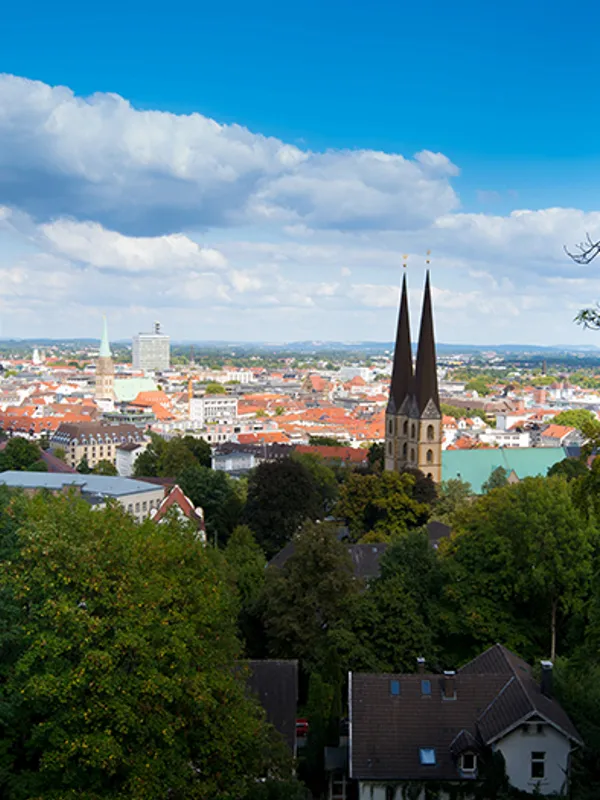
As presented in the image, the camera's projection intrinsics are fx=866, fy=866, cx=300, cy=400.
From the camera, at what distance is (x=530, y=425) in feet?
445

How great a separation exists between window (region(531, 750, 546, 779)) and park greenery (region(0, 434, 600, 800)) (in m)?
0.71

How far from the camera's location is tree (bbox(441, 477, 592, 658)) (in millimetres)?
23859

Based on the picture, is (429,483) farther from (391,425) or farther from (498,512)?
(498,512)

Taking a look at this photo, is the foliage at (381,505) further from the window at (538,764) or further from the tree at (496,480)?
the window at (538,764)

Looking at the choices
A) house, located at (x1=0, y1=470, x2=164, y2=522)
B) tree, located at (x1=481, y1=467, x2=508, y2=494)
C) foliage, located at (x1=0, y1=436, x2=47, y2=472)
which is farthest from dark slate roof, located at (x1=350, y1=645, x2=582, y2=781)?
foliage, located at (x1=0, y1=436, x2=47, y2=472)

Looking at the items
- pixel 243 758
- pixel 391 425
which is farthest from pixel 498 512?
pixel 391 425

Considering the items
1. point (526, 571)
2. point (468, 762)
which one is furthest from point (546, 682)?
point (526, 571)

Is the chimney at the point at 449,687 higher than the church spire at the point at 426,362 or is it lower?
lower

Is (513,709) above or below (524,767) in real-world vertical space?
above

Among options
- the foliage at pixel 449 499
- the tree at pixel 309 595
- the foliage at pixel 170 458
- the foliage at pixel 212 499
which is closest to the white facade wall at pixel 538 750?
the tree at pixel 309 595

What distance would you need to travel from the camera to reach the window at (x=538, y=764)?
18031 mm

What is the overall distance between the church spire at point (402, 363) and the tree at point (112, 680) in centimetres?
4379

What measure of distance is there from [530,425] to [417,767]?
402 feet

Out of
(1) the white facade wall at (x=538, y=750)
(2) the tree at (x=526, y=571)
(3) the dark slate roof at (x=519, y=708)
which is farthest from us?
(2) the tree at (x=526, y=571)
